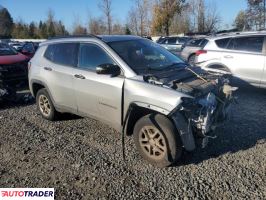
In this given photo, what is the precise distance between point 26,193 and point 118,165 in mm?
1363

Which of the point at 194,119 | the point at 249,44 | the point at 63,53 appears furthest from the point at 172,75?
the point at 249,44

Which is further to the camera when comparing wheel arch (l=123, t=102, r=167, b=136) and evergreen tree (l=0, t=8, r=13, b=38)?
evergreen tree (l=0, t=8, r=13, b=38)

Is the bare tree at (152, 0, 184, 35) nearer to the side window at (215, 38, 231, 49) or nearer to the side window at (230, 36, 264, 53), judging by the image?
the side window at (215, 38, 231, 49)

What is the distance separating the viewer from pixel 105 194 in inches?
165

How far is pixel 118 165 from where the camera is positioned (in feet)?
16.3

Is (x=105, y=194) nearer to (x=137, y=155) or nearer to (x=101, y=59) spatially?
(x=137, y=155)

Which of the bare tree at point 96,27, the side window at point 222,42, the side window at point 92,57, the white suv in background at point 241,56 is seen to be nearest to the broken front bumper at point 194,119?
the side window at point 92,57

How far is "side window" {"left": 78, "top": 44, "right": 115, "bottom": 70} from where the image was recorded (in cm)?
552

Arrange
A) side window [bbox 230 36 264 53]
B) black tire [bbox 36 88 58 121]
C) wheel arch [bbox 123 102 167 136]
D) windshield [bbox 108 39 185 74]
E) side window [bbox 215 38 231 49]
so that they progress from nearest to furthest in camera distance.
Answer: wheel arch [bbox 123 102 167 136]
windshield [bbox 108 39 185 74]
black tire [bbox 36 88 58 121]
side window [bbox 230 36 264 53]
side window [bbox 215 38 231 49]

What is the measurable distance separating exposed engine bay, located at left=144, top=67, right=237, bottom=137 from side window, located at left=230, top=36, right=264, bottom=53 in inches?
142

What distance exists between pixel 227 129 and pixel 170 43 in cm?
1689

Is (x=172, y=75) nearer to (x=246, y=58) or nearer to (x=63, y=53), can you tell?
(x=63, y=53)

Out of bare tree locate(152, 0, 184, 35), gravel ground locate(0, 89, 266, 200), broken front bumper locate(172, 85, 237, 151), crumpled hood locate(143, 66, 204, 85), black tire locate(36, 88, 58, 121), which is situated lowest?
gravel ground locate(0, 89, 266, 200)

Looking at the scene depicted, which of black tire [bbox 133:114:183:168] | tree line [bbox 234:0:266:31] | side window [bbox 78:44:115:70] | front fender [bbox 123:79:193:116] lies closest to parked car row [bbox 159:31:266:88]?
side window [bbox 78:44:115:70]
